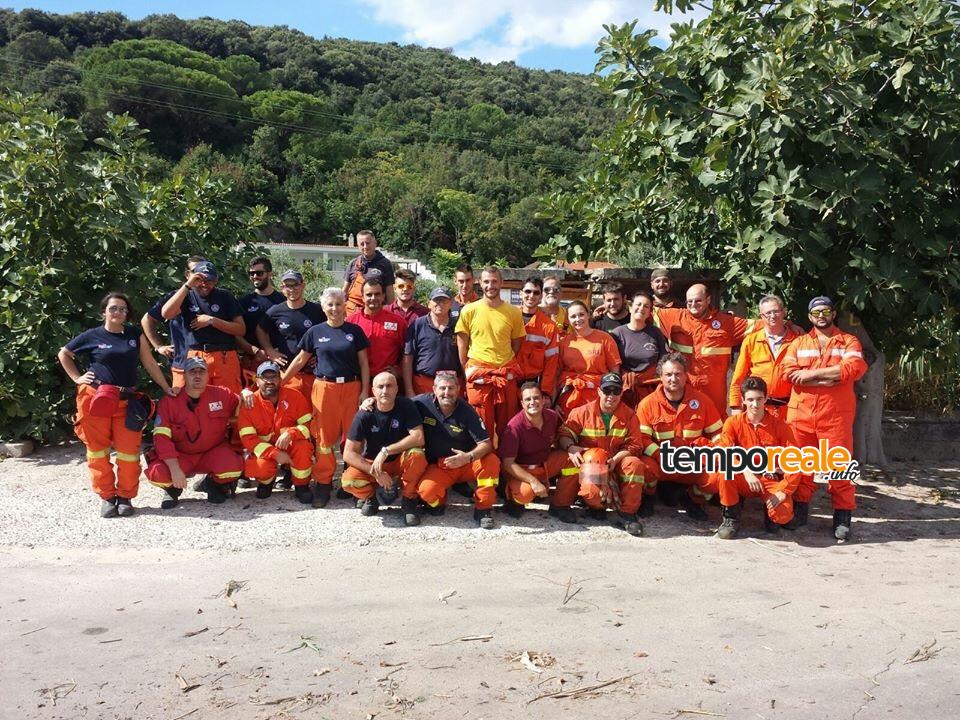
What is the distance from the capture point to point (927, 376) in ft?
30.9

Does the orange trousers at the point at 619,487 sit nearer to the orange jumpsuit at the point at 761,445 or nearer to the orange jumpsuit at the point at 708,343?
the orange jumpsuit at the point at 761,445

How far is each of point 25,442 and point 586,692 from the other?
7.07 metres

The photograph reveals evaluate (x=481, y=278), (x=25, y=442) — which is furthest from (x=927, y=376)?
(x=25, y=442)

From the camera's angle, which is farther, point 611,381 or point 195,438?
point 195,438

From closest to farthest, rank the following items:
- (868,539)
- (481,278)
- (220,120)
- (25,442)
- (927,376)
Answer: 1. (868,539)
2. (481,278)
3. (25,442)
4. (927,376)
5. (220,120)

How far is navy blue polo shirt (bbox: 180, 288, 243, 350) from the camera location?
7.07 m

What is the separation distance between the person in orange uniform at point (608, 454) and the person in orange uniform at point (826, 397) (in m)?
1.26

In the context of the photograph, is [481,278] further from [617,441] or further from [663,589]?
[663,589]

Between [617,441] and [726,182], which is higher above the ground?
[726,182]

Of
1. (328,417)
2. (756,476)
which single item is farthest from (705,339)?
(328,417)

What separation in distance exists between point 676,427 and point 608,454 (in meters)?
0.60

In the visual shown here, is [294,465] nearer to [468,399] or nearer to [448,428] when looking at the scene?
[448,428]

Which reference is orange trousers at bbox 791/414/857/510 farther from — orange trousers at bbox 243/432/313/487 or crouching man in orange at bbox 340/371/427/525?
orange trousers at bbox 243/432/313/487

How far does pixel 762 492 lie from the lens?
20.2 ft
